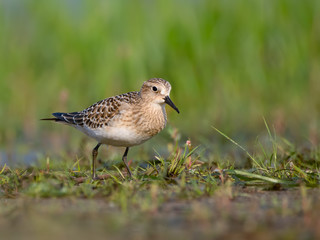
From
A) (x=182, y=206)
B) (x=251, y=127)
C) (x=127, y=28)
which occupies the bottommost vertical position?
(x=251, y=127)

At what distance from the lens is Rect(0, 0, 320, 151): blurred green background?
11.0 meters

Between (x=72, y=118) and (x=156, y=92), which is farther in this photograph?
(x=72, y=118)

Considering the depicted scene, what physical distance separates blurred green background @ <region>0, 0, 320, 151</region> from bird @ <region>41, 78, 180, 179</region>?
369 cm

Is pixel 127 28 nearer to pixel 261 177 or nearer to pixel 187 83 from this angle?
pixel 187 83

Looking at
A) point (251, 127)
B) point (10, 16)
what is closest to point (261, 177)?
point (251, 127)

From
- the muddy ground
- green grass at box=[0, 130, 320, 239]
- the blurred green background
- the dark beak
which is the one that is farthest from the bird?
the blurred green background

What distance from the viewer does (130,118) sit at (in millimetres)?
6773

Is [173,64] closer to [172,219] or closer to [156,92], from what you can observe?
[156,92]

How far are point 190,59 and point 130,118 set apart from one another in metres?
4.66

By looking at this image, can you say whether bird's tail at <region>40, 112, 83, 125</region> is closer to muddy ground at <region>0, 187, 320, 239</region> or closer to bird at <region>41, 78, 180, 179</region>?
bird at <region>41, 78, 180, 179</region>

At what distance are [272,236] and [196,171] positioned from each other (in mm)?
2298

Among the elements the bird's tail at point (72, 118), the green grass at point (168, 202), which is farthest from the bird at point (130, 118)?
A: the green grass at point (168, 202)

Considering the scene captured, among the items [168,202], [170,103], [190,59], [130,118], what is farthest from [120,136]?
[190,59]

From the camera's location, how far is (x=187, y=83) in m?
11.1
